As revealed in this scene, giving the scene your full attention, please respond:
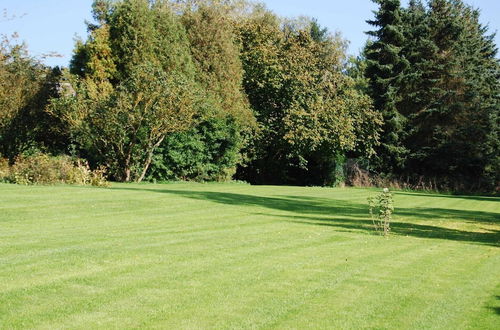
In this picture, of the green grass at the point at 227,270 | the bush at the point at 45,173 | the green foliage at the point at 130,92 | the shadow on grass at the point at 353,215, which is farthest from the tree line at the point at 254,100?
the green grass at the point at 227,270

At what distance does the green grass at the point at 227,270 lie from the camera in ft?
19.7

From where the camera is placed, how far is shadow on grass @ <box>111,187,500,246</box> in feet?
45.4

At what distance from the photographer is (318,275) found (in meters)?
8.06

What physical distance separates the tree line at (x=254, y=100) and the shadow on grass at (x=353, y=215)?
7712 mm

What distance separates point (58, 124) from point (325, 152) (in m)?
16.4

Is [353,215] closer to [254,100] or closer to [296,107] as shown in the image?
[296,107]

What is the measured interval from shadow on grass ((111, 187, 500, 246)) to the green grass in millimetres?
153

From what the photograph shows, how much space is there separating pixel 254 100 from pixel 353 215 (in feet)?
67.3

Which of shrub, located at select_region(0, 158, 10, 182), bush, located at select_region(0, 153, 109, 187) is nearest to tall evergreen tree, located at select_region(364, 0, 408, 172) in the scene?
bush, located at select_region(0, 153, 109, 187)

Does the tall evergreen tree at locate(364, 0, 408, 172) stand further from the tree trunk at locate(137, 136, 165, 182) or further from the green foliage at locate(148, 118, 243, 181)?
the tree trunk at locate(137, 136, 165, 182)

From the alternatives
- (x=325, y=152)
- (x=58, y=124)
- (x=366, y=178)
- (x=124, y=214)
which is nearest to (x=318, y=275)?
(x=124, y=214)

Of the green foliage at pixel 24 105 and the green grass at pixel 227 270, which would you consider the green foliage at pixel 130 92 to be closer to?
the green foliage at pixel 24 105

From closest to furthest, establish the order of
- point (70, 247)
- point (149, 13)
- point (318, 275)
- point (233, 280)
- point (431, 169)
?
A: point (233, 280)
point (318, 275)
point (70, 247)
point (149, 13)
point (431, 169)

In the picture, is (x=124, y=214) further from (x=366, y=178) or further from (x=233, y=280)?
(x=366, y=178)
